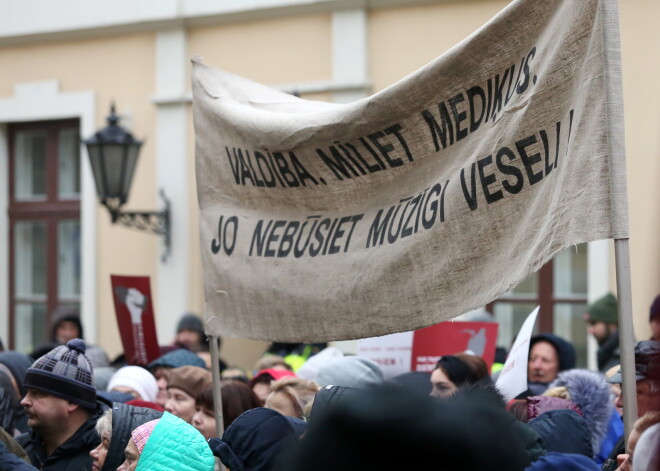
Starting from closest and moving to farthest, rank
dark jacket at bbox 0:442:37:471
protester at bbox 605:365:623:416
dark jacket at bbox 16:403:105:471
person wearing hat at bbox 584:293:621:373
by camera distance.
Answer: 1. dark jacket at bbox 0:442:37:471
2. dark jacket at bbox 16:403:105:471
3. protester at bbox 605:365:623:416
4. person wearing hat at bbox 584:293:621:373

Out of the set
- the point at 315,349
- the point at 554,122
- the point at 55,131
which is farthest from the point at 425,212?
the point at 55,131

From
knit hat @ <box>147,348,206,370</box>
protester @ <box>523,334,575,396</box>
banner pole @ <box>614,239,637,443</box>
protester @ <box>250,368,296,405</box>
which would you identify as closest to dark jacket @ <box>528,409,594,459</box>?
banner pole @ <box>614,239,637,443</box>

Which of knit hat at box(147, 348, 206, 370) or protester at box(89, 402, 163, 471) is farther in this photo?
knit hat at box(147, 348, 206, 370)

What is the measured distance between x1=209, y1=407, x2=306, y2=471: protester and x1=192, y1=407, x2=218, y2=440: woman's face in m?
1.12

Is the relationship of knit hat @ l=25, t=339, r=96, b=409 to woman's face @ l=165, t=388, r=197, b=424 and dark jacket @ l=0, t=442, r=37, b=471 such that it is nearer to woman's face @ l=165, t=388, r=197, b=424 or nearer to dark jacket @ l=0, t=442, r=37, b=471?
dark jacket @ l=0, t=442, r=37, b=471

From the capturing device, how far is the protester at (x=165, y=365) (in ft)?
19.4

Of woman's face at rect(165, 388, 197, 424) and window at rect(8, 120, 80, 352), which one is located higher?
window at rect(8, 120, 80, 352)

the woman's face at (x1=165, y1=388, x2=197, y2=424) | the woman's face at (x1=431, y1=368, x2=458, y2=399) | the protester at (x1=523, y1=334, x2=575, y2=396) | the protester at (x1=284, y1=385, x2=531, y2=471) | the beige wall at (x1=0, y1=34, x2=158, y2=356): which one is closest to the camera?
the protester at (x1=284, y1=385, x2=531, y2=471)

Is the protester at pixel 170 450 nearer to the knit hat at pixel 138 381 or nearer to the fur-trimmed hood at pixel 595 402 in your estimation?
the fur-trimmed hood at pixel 595 402

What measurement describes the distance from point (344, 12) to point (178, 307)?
10.3ft

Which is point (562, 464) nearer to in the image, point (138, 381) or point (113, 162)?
point (138, 381)

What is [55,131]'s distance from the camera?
11570 mm

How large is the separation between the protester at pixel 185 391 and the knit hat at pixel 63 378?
774mm

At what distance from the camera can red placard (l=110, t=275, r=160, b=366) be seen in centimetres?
607
